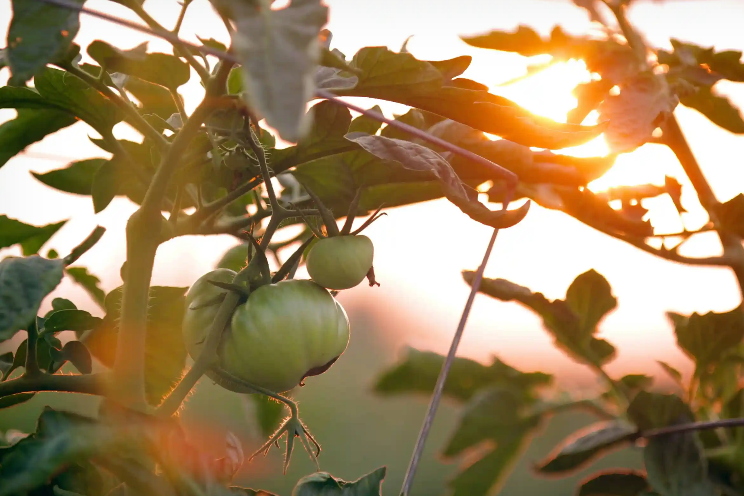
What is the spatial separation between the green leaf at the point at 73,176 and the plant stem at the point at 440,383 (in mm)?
244

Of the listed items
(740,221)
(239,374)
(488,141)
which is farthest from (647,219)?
(239,374)

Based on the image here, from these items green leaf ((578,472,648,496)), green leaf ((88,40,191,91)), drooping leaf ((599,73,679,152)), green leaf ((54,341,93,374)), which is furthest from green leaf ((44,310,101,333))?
green leaf ((578,472,648,496))

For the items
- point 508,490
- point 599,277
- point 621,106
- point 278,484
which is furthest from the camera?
point 508,490

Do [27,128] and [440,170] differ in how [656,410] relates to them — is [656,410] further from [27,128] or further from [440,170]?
[27,128]

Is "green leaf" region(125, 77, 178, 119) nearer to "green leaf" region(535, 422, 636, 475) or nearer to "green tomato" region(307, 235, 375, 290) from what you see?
"green tomato" region(307, 235, 375, 290)

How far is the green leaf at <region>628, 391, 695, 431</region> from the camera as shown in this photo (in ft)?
1.53

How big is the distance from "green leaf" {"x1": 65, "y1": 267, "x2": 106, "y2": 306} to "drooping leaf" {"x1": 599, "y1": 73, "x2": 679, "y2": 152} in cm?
37

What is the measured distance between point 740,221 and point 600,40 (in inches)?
7.4

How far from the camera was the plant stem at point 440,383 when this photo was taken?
0.30 metres

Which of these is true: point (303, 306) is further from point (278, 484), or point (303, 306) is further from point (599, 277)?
point (278, 484)

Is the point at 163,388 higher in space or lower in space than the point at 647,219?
lower

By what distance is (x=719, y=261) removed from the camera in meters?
0.50

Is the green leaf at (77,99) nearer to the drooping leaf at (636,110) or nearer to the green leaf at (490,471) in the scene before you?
the drooping leaf at (636,110)

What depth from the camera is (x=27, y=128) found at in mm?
364
